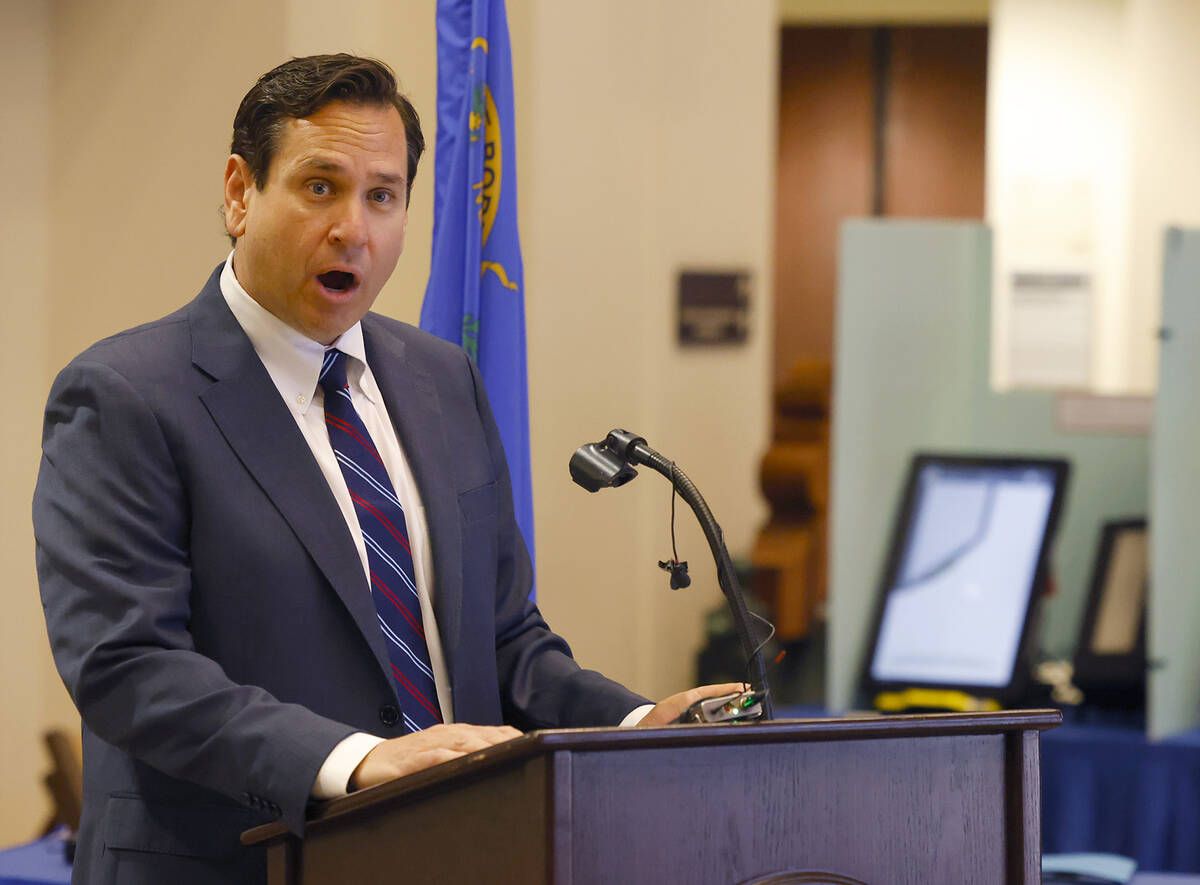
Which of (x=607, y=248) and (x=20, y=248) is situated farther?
(x=607, y=248)

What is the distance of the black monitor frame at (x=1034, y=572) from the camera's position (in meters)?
4.08

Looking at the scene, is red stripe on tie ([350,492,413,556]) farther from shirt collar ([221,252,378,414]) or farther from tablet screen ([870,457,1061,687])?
tablet screen ([870,457,1061,687])

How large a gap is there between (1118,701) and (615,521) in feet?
5.67

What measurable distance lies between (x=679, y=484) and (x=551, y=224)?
123 inches

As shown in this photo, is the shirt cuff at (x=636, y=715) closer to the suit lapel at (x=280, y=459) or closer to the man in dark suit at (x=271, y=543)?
the man in dark suit at (x=271, y=543)

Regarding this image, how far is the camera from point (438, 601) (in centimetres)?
172

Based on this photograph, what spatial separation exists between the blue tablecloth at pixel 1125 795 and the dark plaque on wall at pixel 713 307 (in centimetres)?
249

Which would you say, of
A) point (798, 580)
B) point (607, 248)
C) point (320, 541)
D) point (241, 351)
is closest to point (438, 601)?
point (320, 541)

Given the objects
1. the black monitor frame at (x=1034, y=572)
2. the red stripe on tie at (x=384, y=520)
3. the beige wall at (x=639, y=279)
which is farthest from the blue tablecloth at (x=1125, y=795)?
the red stripe on tie at (x=384, y=520)

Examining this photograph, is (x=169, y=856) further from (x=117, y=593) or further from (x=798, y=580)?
(x=798, y=580)

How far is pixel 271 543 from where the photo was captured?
1572 mm

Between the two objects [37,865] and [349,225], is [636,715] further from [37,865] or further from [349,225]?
[37,865]

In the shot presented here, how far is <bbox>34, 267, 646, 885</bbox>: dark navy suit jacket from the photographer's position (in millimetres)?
1429

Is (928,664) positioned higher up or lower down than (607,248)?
lower down
